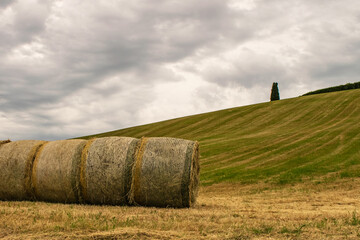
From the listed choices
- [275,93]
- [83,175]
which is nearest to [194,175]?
[83,175]

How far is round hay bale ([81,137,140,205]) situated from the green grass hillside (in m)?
9.04

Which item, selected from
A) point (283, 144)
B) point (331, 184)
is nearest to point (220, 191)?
point (331, 184)

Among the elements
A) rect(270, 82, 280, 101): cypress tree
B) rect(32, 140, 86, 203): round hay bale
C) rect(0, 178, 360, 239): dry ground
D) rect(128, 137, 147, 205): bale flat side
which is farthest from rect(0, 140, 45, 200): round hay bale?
rect(270, 82, 280, 101): cypress tree

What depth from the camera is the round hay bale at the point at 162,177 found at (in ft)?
33.1

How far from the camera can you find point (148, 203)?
10234 mm

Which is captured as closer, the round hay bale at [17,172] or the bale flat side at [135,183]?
the bale flat side at [135,183]

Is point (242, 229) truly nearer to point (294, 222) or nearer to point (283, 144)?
point (294, 222)

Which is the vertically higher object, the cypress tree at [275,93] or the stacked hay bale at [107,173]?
the cypress tree at [275,93]

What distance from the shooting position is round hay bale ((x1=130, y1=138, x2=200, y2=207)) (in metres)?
10.1

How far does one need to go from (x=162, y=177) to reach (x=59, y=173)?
3146mm

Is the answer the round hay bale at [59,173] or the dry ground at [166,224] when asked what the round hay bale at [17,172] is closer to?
the round hay bale at [59,173]

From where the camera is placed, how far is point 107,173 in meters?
10.2

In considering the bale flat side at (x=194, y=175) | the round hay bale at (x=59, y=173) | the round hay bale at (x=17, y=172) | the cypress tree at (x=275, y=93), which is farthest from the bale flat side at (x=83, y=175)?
the cypress tree at (x=275, y=93)

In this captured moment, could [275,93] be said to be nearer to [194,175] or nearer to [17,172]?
[194,175]
